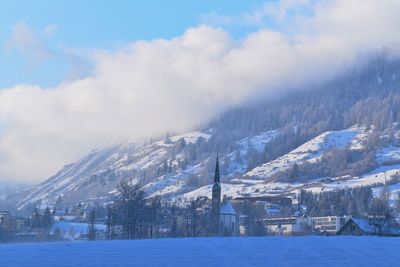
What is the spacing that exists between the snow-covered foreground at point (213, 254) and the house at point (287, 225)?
419 ft

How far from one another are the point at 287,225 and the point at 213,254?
153 m

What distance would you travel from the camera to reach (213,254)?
30.1 meters

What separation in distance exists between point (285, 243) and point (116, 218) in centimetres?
7247

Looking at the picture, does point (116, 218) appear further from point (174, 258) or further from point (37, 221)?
point (174, 258)

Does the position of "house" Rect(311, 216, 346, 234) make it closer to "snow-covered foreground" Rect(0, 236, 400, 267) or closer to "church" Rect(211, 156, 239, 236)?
"church" Rect(211, 156, 239, 236)

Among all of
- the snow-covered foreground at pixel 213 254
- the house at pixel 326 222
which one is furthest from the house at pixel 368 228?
the house at pixel 326 222

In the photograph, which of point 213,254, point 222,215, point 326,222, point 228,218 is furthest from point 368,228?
point 326,222

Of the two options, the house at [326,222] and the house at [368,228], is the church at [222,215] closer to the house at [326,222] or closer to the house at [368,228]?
the house at [326,222]

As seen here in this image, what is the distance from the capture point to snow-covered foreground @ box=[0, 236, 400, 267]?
89.8ft

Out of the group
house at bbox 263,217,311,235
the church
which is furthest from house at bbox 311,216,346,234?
the church

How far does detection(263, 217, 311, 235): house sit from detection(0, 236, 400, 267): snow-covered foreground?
12783 centimetres

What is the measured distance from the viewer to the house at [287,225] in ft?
544

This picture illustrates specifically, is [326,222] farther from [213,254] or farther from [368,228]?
[213,254]

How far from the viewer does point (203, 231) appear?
121875 mm
